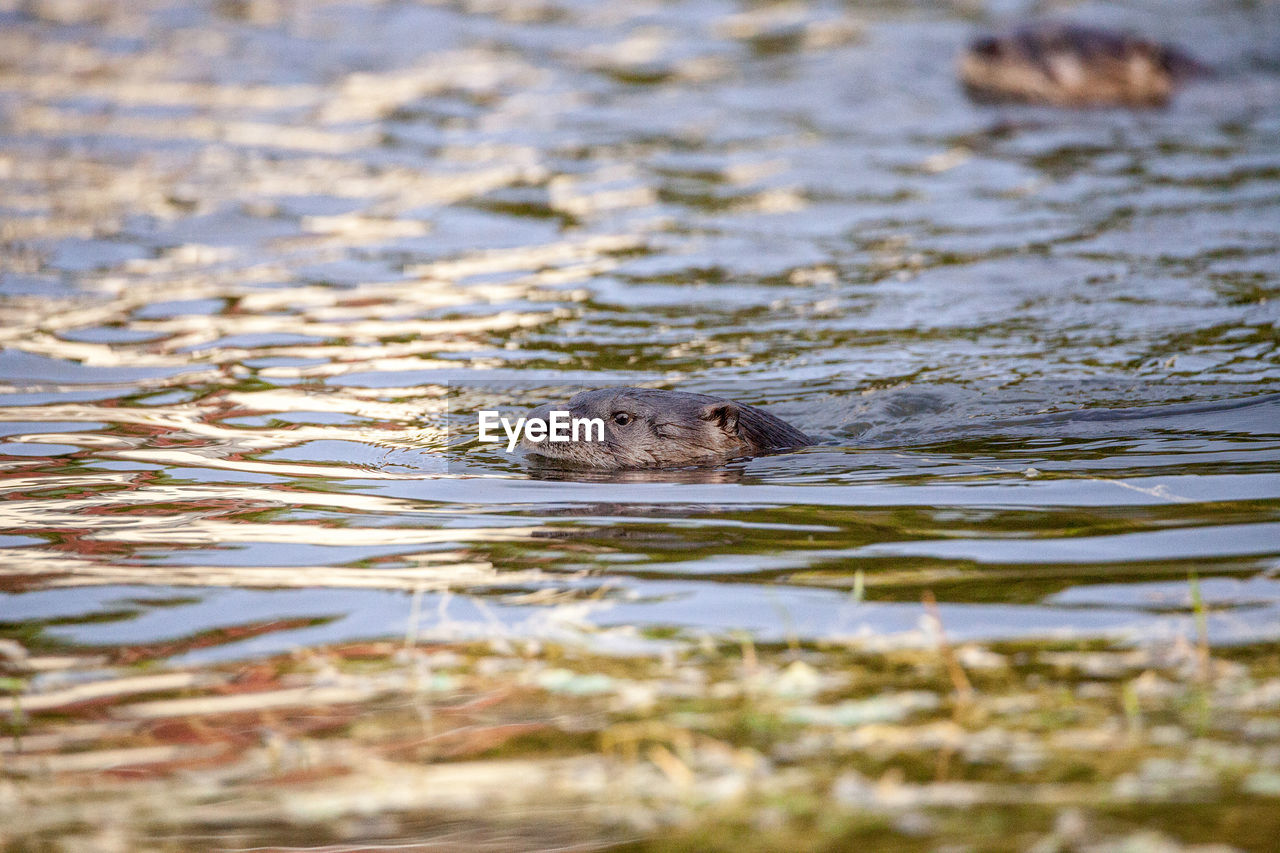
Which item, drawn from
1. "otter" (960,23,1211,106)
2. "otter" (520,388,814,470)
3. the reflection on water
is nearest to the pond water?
the reflection on water

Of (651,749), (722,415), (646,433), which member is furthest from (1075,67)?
(651,749)

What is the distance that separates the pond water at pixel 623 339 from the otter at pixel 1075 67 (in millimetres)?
438

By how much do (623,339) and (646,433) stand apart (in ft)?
8.29

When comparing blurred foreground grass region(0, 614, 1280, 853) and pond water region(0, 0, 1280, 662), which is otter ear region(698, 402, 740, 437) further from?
blurred foreground grass region(0, 614, 1280, 853)

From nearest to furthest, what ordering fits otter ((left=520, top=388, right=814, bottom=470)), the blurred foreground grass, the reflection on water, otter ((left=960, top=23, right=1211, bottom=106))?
the blurred foreground grass < the reflection on water < otter ((left=520, top=388, right=814, bottom=470)) < otter ((left=960, top=23, right=1211, bottom=106))

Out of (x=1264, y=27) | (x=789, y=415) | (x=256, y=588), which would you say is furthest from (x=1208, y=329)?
(x=1264, y=27)

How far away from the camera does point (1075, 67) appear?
15.9 meters

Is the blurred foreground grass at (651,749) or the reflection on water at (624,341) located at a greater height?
the reflection on water at (624,341)

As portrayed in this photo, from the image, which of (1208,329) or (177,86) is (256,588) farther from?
(177,86)

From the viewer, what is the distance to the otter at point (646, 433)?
634 centimetres

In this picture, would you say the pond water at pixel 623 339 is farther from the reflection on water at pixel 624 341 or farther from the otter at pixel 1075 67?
the otter at pixel 1075 67

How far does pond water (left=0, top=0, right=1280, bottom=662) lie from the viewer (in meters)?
4.73

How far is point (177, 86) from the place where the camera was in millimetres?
17578

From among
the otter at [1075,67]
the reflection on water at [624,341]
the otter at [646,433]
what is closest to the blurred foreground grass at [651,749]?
the reflection on water at [624,341]
